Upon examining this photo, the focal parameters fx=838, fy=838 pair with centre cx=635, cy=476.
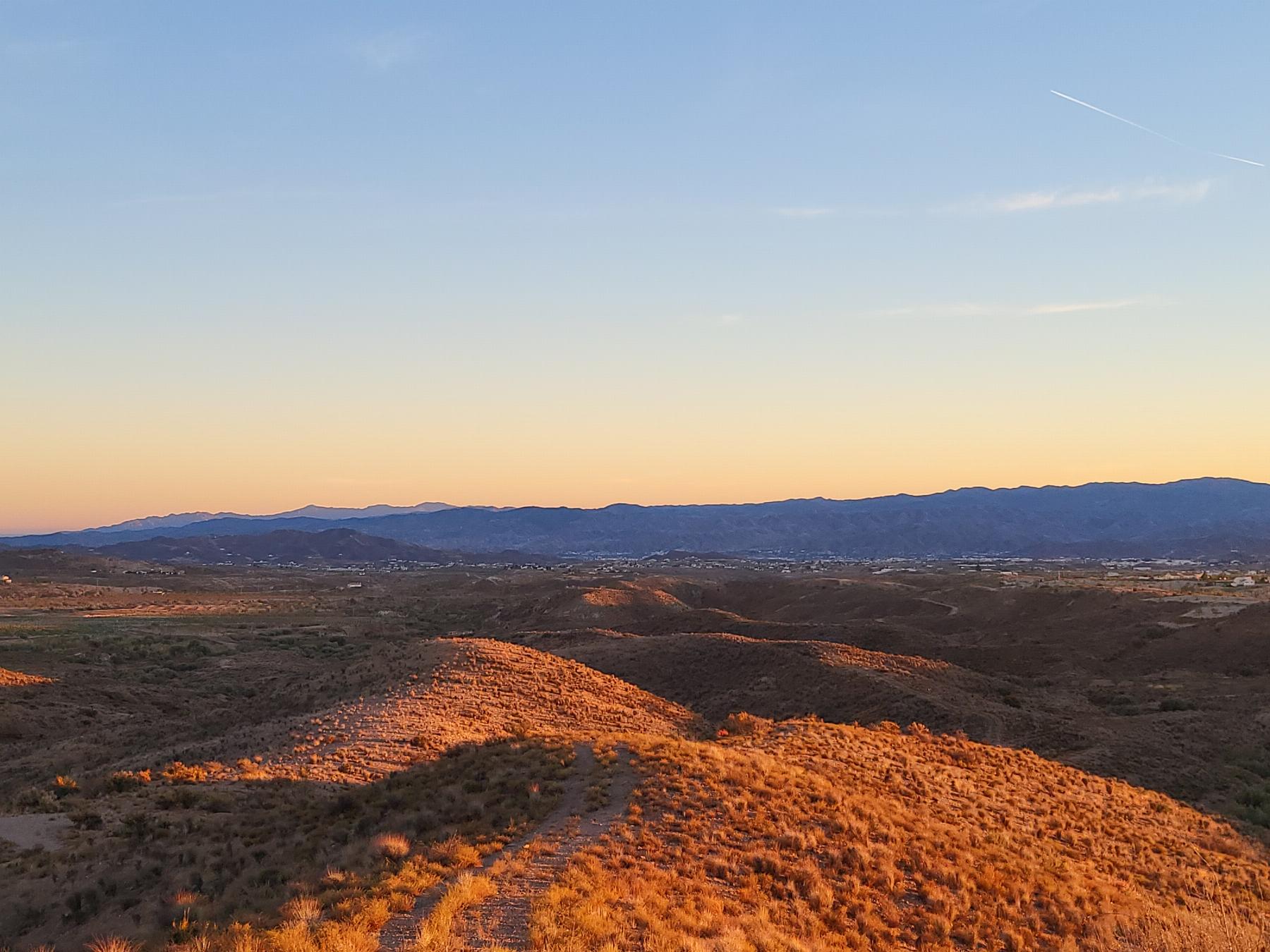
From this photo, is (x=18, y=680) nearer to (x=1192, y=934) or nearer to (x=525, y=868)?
(x=525, y=868)

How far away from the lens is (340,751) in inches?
905

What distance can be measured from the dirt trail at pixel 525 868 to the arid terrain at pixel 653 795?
6 cm

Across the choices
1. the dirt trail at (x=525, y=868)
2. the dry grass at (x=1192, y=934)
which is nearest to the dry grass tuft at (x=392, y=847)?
the dirt trail at (x=525, y=868)

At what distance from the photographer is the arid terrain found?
11.6 m

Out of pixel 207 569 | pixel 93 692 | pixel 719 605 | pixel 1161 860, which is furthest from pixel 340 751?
pixel 207 569

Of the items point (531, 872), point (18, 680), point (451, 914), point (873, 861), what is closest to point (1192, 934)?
point (873, 861)

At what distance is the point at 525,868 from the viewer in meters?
12.2

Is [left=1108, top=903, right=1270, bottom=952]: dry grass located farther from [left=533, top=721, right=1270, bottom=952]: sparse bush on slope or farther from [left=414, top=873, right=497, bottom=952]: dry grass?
[left=414, top=873, right=497, bottom=952]: dry grass

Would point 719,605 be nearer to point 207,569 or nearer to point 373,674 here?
point 373,674

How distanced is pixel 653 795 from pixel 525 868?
4.14m

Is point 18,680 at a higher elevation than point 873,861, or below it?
below

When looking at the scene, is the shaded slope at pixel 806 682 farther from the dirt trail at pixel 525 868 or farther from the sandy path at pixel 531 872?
the sandy path at pixel 531 872

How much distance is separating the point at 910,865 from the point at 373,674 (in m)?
25.8

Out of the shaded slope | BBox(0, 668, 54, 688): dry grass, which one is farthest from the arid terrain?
BBox(0, 668, 54, 688): dry grass
